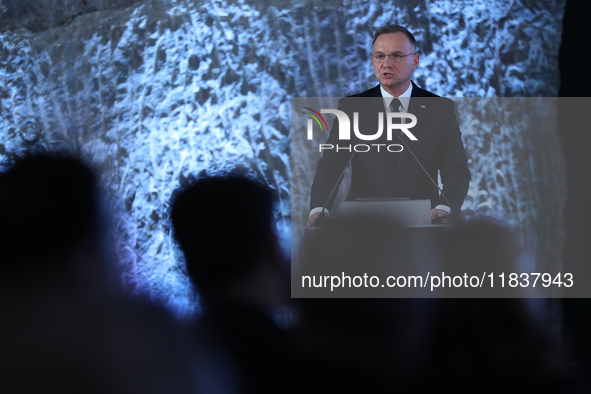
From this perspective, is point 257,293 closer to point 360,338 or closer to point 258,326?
point 258,326

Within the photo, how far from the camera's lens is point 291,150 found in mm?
1467

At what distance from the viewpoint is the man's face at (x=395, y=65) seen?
1.45 metres

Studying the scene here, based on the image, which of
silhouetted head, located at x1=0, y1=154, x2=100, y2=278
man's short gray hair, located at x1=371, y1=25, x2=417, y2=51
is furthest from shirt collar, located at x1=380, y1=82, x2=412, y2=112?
silhouetted head, located at x1=0, y1=154, x2=100, y2=278

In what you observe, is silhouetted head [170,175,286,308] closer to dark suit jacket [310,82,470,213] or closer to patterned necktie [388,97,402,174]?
dark suit jacket [310,82,470,213]

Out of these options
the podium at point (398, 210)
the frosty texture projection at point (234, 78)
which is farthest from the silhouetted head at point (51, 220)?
the podium at point (398, 210)

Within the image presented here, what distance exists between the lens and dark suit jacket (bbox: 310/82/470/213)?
4.68 ft

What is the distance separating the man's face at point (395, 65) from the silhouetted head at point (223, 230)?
1.67ft

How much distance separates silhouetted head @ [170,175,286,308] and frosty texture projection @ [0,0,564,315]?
0.05 m

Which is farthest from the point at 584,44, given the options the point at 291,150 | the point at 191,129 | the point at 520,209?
the point at 191,129

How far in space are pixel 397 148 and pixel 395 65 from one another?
0.26 metres

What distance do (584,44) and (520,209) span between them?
0.57 m

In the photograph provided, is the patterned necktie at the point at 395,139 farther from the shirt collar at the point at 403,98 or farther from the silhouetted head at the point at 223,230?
the silhouetted head at the point at 223,230
